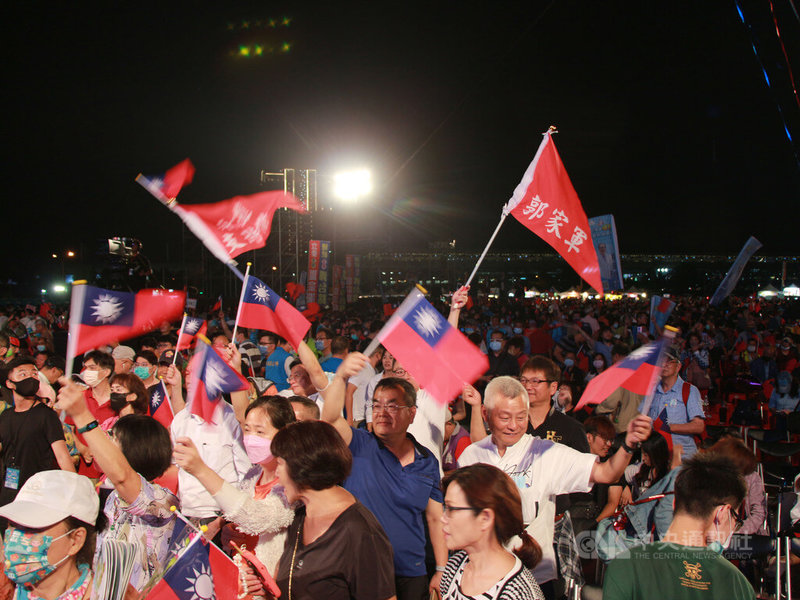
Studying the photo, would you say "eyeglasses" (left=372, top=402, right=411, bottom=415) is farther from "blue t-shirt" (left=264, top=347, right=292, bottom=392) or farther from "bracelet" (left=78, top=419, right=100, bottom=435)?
"blue t-shirt" (left=264, top=347, right=292, bottom=392)

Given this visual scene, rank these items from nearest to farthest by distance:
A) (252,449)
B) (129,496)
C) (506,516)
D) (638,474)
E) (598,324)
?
1. (506,516)
2. (129,496)
3. (252,449)
4. (638,474)
5. (598,324)

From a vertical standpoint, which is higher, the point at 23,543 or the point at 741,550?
the point at 23,543

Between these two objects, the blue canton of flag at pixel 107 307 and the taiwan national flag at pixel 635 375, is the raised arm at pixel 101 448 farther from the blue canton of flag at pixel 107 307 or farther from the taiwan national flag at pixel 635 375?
the taiwan national flag at pixel 635 375

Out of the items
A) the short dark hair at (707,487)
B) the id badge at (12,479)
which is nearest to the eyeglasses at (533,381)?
the short dark hair at (707,487)

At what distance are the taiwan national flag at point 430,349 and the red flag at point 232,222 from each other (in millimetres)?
2013

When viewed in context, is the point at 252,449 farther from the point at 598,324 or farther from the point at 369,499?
the point at 598,324

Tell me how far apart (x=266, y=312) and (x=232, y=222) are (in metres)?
0.97

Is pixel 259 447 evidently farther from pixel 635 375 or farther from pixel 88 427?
pixel 635 375

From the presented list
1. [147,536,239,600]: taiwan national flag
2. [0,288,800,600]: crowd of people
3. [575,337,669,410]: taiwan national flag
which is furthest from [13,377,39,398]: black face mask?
[575,337,669,410]: taiwan national flag

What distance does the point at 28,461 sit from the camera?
477 cm

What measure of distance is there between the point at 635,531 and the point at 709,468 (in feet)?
4.59

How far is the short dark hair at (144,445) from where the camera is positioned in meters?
3.52

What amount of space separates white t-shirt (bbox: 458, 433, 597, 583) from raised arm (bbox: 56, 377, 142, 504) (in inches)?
79.2

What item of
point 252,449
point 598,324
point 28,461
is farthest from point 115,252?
point 252,449
